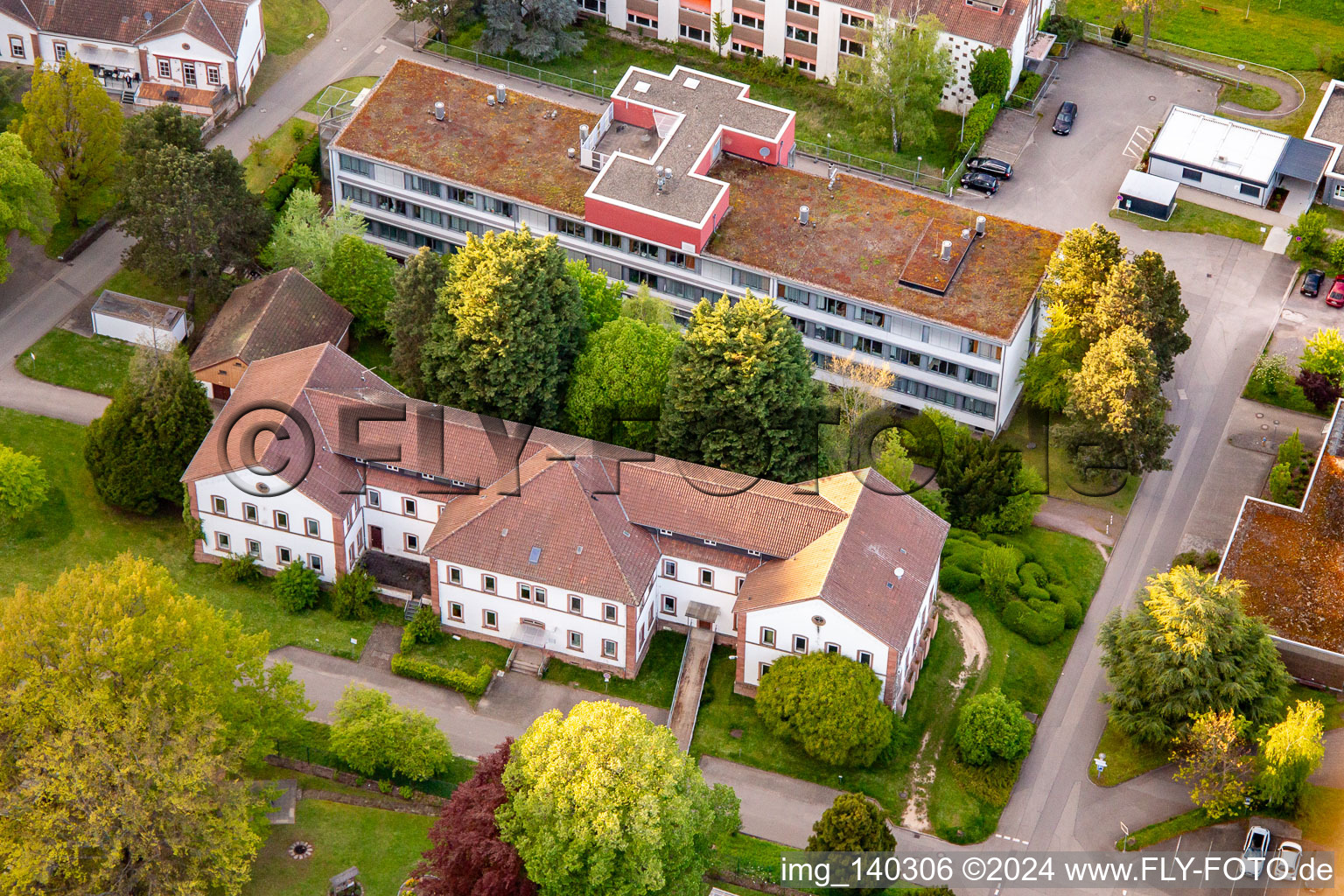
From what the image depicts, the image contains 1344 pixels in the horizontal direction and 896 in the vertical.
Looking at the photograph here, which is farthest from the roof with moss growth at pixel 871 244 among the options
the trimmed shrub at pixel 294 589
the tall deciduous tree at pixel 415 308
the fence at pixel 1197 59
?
the fence at pixel 1197 59

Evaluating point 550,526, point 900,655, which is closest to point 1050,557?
point 900,655

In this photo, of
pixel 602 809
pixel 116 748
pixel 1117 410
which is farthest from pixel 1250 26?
pixel 116 748

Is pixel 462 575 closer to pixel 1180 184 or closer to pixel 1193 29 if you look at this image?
pixel 1180 184

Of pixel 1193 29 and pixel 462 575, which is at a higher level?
pixel 1193 29

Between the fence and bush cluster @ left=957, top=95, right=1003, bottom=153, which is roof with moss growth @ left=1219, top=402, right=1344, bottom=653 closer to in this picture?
bush cluster @ left=957, top=95, right=1003, bottom=153

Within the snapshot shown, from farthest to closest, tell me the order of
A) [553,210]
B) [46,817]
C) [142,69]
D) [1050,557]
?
1. [142,69]
2. [553,210]
3. [1050,557]
4. [46,817]

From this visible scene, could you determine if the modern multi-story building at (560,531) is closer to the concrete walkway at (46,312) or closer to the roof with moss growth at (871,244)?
the concrete walkway at (46,312)

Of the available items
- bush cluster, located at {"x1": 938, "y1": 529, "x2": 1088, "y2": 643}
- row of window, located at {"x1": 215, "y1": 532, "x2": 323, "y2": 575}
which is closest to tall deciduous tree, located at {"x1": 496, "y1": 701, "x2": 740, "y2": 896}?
row of window, located at {"x1": 215, "y1": 532, "x2": 323, "y2": 575}
